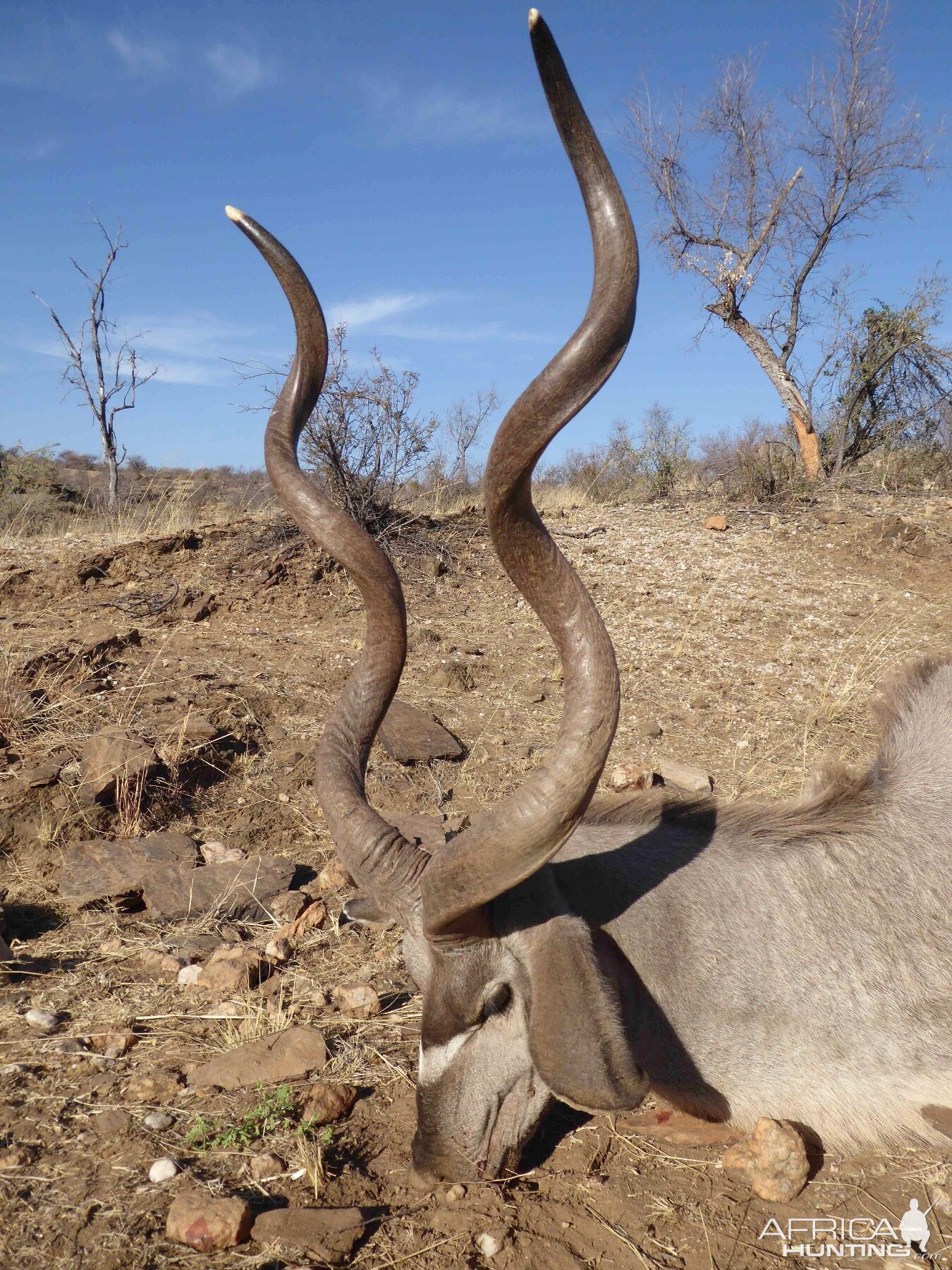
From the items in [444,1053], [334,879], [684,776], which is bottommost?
[334,879]

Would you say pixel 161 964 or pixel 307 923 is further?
pixel 307 923

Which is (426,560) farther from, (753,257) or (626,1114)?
(753,257)

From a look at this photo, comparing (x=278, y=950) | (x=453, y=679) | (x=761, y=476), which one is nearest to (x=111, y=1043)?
(x=278, y=950)

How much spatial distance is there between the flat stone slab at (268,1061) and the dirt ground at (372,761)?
9 cm

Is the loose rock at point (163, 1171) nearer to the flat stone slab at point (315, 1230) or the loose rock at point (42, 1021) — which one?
the flat stone slab at point (315, 1230)

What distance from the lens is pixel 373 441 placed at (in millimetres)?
10062

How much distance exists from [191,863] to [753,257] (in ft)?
53.3

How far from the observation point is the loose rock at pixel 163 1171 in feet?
8.95

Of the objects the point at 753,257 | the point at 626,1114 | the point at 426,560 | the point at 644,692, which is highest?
the point at 753,257

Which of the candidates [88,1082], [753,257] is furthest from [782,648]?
[753,257]

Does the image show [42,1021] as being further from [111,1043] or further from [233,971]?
[233,971]

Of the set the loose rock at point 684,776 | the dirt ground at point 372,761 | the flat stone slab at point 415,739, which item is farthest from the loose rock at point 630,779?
the flat stone slab at point 415,739

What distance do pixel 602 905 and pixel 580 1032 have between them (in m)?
0.45

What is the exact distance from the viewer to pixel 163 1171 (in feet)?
9.00
